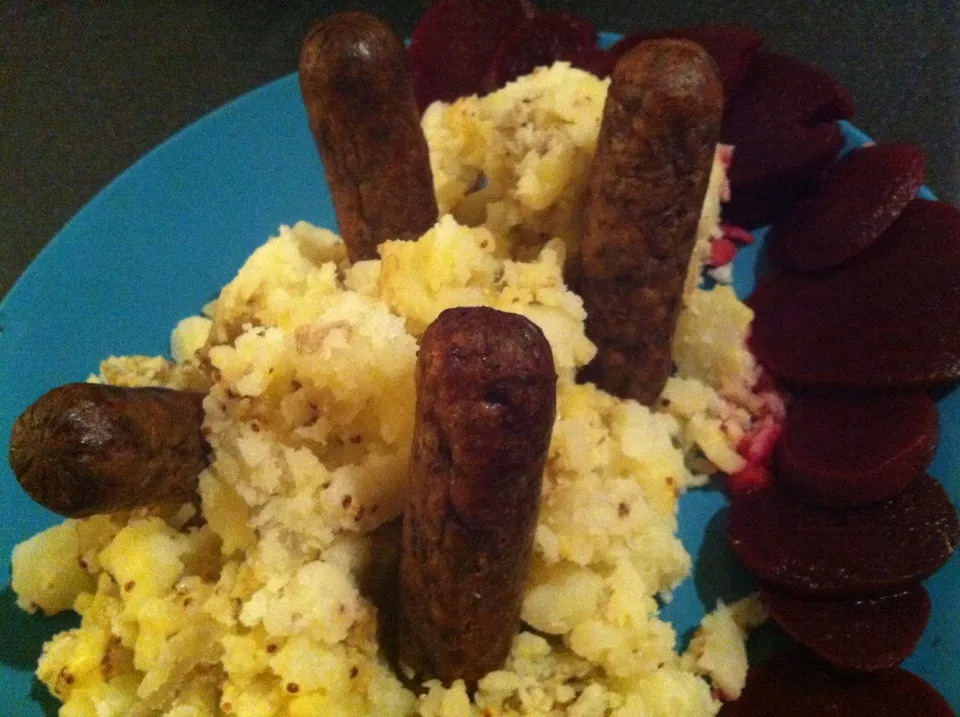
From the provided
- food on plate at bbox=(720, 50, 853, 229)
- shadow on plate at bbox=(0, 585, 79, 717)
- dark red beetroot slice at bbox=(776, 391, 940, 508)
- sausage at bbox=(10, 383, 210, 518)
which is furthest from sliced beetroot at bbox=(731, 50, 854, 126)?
shadow on plate at bbox=(0, 585, 79, 717)

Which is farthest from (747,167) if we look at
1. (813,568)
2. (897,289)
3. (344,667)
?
(344,667)

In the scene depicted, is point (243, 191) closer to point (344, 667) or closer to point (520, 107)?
point (520, 107)

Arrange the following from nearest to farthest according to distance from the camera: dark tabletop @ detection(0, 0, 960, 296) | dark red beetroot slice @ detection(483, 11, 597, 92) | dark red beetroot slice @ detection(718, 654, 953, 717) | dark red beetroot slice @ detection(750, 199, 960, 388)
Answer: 1. dark red beetroot slice @ detection(718, 654, 953, 717)
2. dark red beetroot slice @ detection(750, 199, 960, 388)
3. dark red beetroot slice @ detection(483, 11, 597, 92)
4. dark tabletop @ detection(0, 0, 960, 296)

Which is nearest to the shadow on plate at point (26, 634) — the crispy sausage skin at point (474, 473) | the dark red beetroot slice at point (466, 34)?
the crispy sausage skin at point (474, 473)

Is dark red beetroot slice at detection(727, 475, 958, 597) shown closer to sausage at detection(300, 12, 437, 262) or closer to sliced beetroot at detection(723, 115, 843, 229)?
sliced beetroot at detection(723, 115, 843, 229)

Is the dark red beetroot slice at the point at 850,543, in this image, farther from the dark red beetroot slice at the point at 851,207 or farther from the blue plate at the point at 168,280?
the dark red beetroot slice at the point at 851,207

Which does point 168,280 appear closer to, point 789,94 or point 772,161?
point 772,161

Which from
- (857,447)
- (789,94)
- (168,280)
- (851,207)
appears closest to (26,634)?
(168,280)
